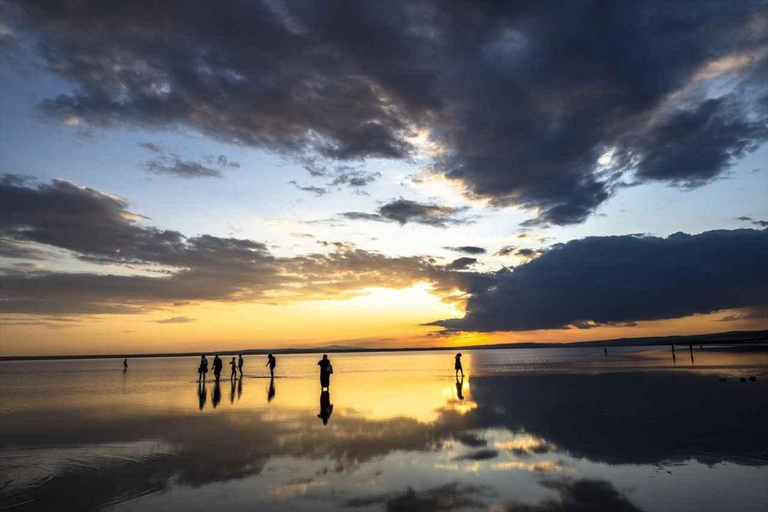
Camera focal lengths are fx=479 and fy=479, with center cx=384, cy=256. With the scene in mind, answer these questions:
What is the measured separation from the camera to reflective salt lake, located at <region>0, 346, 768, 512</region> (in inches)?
374

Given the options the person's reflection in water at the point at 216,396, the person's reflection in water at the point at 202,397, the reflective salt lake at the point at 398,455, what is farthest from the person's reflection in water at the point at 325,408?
the person's reflection in water at the point at 202,397

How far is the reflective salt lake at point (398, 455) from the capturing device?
31.2 feet

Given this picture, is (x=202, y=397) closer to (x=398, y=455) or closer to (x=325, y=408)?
(x=325, y=408)

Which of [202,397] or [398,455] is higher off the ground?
[398,455]

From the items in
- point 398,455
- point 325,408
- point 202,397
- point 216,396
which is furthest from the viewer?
point 216,396

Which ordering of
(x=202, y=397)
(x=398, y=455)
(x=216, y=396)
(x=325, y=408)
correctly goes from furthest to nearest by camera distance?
1. (x=216, y=396)
2. (x=202, y=397)
3. (x=325, y=408)
4. (x=398, y=455)

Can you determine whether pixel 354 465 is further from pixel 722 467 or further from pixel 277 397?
pixel 277 397

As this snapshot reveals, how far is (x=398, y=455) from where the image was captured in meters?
13.1

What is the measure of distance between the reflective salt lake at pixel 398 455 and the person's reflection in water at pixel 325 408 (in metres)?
0.14

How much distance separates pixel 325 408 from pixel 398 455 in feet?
34.0

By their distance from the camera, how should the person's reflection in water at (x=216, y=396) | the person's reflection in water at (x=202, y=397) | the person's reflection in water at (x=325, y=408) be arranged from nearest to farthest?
the person's reflection in water at (x=325, y=408) → the person's reflection in water at (x=202, y=397) → the person's reflection in water at (x=216, y=396)

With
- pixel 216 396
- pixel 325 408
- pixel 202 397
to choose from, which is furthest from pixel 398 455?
pixel 202 397

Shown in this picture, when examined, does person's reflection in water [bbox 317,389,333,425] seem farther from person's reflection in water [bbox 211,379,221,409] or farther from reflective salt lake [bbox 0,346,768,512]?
person's reflection in water [bbox 211,379,221,409]

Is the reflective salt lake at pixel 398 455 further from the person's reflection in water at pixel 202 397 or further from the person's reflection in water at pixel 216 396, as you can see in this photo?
the person's reflection in water at pixel 216 396
